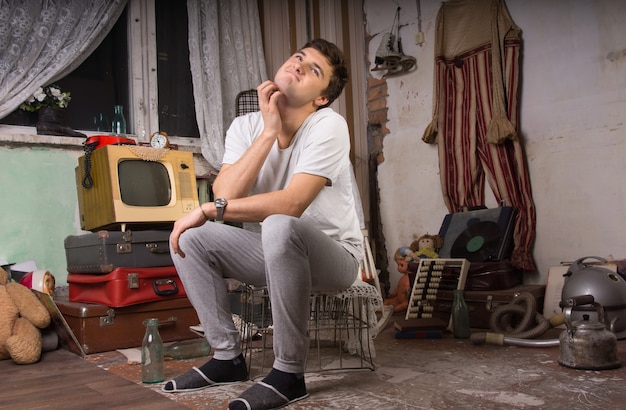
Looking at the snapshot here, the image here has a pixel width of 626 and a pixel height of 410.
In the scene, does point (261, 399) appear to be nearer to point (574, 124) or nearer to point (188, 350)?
point (188, 350)

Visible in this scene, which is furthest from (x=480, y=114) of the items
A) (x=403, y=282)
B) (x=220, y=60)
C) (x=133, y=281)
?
(x=133, y=281)

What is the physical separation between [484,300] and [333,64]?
166 cm

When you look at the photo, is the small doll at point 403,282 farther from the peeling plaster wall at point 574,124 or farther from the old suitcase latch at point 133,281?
the old suitcase latch at point 133,281

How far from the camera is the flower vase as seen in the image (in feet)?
10.8

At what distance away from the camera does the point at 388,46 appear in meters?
4.16

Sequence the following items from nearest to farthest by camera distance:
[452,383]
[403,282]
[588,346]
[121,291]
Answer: [452,383] < [588,346] < [121,291] < [403,282]

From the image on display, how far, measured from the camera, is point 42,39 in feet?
11.0

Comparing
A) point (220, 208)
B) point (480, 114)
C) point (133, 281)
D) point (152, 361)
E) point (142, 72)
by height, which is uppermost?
point (142, 72)

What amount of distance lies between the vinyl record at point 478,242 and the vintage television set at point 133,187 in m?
1.60

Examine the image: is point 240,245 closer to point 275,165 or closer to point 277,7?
point 275,165

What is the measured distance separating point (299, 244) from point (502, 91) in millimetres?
2481

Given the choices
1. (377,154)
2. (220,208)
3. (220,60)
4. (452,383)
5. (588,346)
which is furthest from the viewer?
(377,154)

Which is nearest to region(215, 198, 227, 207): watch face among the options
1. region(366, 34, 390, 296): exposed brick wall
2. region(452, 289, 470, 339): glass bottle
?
region(452, 289, 470, 339): glass bottle

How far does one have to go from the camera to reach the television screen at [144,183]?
2.83 m
